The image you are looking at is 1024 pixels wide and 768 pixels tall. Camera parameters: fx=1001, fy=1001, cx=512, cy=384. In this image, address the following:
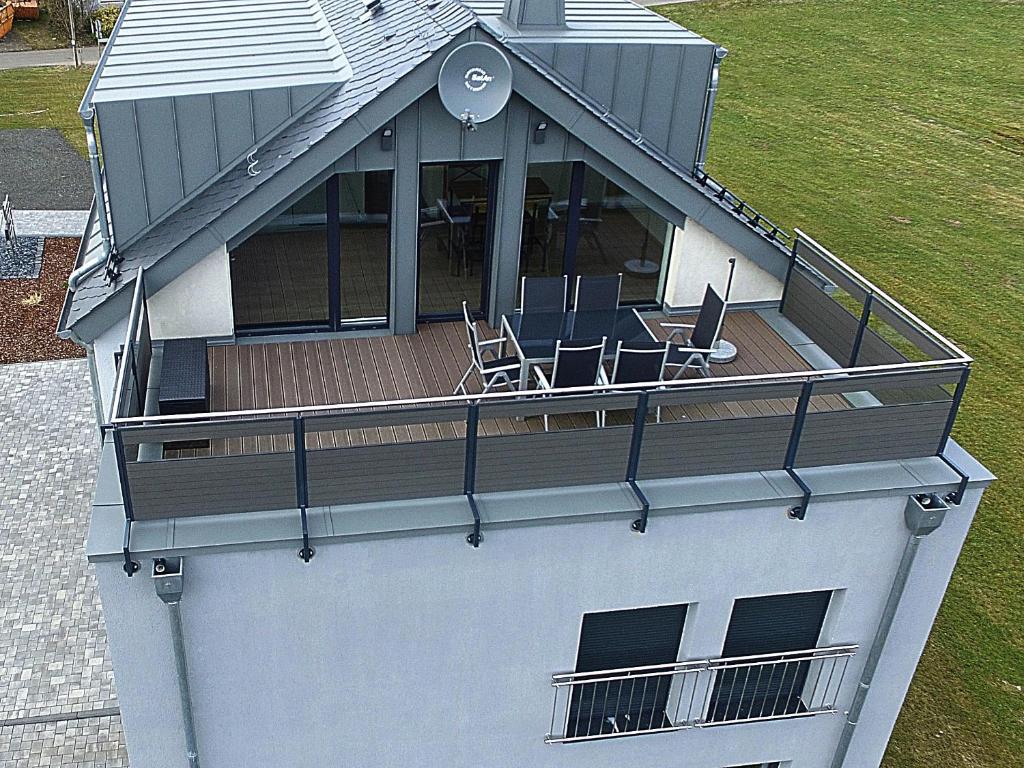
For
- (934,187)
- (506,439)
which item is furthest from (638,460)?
(934,187)

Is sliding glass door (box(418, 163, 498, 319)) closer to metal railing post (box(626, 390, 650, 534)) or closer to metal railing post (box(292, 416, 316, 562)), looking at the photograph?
metal railing post (box(626, 390, 650, 534))

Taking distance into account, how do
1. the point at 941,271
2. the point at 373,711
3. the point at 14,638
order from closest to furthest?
the point at 373,711 < the point at 14,638 < the point at 941,271

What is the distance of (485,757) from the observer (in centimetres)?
970

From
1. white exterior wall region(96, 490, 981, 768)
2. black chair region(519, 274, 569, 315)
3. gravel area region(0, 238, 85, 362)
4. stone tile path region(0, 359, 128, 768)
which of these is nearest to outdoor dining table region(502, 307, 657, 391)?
black chair region(519, 274, 569, 315)

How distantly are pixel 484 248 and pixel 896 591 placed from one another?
5.57m

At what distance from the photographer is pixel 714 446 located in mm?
8586

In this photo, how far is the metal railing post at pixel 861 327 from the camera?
33.6ft

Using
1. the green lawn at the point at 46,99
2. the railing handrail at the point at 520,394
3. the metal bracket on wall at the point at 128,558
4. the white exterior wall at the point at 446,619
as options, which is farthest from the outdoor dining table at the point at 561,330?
the green lawn at the point at 46,99

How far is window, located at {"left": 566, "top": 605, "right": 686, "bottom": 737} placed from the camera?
924 cm

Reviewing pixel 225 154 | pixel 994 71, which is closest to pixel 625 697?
pixel 225 154

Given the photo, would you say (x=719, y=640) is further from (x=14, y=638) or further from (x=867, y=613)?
(x=14, y=638)

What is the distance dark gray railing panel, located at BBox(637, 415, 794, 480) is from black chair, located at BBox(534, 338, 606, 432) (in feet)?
3.30

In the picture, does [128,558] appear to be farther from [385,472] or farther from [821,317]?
[821,317]

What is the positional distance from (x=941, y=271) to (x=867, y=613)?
19.2 metres
